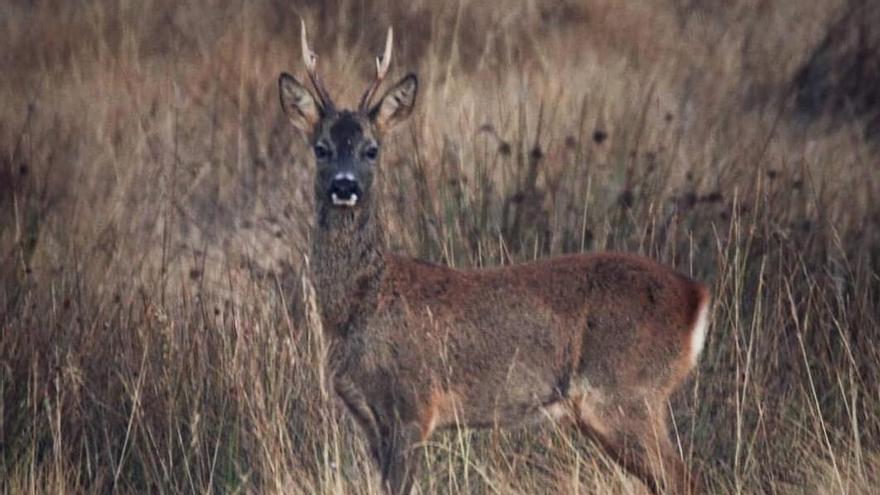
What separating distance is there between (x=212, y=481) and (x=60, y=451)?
1.83 ft

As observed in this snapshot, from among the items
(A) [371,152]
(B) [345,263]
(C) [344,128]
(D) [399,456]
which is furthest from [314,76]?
(D) [399,456]

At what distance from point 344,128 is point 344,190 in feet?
0.90

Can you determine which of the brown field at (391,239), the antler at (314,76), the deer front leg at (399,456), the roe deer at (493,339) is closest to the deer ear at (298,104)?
the antler at (314,76)

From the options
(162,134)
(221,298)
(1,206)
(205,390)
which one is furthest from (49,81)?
(205,390)

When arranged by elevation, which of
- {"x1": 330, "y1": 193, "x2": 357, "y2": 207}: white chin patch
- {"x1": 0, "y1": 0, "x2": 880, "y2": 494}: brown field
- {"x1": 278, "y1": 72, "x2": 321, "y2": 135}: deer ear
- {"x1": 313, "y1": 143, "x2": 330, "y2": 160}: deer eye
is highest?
{"x1": 278, "y1": 72, "x2": 321, "y2": 135}: deer ear

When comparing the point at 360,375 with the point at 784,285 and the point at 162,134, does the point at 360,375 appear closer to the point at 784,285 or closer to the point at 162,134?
the point at 784,285

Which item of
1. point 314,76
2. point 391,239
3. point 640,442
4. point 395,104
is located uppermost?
point 314,76

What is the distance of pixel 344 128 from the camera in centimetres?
726

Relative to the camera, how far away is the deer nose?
23.3 ft

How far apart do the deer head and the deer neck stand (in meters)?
0.06

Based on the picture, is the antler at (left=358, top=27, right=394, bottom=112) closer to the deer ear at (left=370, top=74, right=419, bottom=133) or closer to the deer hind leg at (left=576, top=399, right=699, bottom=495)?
the deer ear at (left=370, top=74, right=419, bottom=133)

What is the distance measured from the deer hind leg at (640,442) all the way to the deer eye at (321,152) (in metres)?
1.29

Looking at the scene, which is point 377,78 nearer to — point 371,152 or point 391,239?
point 371,152

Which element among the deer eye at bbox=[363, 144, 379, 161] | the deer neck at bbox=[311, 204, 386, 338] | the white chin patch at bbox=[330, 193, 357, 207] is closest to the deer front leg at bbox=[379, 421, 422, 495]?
the deer neck at bbox=[311, 204, 386, 338]
